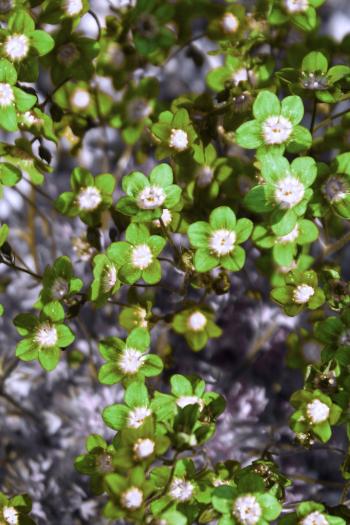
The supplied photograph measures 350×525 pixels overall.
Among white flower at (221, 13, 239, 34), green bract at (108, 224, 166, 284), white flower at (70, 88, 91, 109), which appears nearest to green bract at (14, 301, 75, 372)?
green bract at (108, 224, 166, 284)

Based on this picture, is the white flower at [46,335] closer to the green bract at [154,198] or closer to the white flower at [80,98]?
the green bract at [154,198]

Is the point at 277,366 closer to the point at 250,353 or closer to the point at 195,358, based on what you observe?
the point at 250,353

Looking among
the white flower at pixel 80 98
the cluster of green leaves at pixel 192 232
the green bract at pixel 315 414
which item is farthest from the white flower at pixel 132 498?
the white flower at pixel 80 98

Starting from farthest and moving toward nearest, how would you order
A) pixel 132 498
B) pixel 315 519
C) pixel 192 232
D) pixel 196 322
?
pixel 196 322, pixel 192 232, pixel 315 519, pixel 132 498

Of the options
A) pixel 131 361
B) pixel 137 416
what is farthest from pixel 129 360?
pixel 137 416

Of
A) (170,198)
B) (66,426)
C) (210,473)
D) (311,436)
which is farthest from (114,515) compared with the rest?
(66,426)

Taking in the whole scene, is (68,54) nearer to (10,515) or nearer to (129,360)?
(129,360)

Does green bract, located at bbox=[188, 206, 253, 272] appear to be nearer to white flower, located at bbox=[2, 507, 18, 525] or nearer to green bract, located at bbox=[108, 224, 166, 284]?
green bract, located at bbox=[108, 224, 166, 284]
